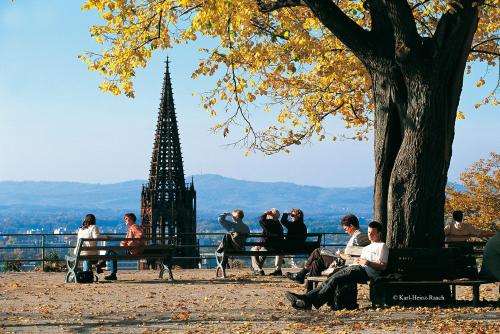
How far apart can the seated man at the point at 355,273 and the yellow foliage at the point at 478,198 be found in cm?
2965

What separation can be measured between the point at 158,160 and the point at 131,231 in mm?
106364

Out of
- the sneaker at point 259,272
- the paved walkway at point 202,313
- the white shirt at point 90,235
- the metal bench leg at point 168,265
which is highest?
the white shirt at point 90,235

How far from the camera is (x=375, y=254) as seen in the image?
44.0 feet

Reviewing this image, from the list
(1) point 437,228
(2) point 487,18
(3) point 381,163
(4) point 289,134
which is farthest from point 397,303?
(4) point 289,134

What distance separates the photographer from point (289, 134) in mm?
24375

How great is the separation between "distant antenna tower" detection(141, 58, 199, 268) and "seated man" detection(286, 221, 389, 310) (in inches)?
3949

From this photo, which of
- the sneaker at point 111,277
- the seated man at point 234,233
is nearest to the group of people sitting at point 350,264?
the seated man at point 234,233

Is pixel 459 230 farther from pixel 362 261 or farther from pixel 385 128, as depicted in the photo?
pixel 362 261

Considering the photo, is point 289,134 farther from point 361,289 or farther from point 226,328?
point 226,328

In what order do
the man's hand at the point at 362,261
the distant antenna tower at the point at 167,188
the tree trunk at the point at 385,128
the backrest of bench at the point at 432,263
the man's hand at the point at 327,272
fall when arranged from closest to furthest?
the man's hand at the point at 362,261
the backrest of bench at the point at 432,263
the man's hand at the point at 327,272
the tree trunk at the point at 385,128
the distant antenna tower at the point at 167,188

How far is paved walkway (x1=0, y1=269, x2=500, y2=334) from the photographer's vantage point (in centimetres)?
1142

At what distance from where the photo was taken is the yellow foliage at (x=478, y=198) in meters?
42.9

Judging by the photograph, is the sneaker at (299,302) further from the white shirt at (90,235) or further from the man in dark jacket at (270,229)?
the white shirt at (90,235)

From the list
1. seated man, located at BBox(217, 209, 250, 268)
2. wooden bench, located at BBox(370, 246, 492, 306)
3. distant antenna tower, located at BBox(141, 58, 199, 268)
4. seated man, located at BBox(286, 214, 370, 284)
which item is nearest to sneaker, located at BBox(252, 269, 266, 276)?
seated man, located at BBox(217, 209, 250, 268)
